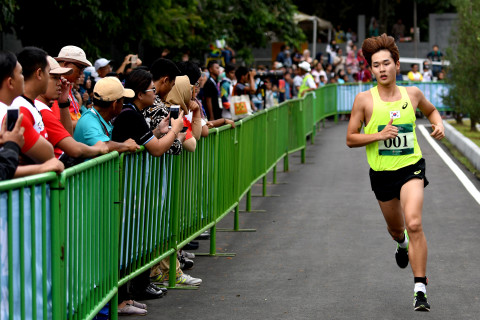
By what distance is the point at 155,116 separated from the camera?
8.07 metres

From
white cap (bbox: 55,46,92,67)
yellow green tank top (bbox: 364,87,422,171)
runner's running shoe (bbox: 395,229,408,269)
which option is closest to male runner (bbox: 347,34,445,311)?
yellow green tank top (bbox: 364,87,422,171)

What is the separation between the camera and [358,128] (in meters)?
8.08

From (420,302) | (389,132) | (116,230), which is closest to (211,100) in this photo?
(389,132)

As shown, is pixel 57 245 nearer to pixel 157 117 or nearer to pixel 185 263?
pixel 157 117

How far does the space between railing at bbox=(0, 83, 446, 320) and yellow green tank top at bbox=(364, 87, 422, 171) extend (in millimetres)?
1660

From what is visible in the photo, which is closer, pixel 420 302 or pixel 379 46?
pixel 420 302

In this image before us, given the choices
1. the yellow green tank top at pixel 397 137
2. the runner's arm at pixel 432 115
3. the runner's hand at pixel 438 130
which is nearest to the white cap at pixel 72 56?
the yellow green tank top at pixel 397 137

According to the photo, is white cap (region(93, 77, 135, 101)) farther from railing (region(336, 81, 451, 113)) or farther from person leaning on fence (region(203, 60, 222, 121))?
railing (region(336, 81, 451, 113))

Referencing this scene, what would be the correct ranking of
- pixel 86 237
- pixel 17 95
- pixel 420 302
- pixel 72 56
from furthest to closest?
pixel 72 56, pixel 420 302, pixel 86 237, pixel 17 95

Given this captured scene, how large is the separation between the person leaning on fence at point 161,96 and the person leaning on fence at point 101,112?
59cm

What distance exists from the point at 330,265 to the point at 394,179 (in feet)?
5.12

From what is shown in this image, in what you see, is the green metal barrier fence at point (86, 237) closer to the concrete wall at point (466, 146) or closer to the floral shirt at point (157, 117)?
the floral shirt at point (157, 117)

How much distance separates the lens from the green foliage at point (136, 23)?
18188mm

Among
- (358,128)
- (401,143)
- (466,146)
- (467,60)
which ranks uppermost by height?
(467,60)
